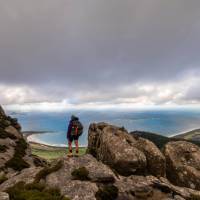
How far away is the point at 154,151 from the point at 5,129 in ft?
175

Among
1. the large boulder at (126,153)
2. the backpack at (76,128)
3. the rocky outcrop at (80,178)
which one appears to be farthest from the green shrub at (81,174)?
the large boulder at (126,153)

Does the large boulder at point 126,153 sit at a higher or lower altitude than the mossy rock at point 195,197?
higher

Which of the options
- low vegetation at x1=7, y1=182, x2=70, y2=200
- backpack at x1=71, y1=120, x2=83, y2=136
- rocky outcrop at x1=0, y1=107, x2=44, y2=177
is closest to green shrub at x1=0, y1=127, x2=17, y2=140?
rocky outcrop at x1=0, y1=107, x2=44, y2=177

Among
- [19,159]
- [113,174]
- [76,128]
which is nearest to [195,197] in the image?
[113,174]

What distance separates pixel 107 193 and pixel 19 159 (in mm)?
36969

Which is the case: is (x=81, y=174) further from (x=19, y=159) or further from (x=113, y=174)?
(x=19, y=159)

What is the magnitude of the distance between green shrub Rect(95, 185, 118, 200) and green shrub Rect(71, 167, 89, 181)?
2.12 meters

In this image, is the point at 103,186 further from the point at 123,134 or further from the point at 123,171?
the point at 123,134

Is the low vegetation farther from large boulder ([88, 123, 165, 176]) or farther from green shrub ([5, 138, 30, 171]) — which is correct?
green shrub ([5, 138, 30, 171])

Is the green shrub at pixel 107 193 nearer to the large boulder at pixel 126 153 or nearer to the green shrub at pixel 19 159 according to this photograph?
the large boulder at pixel 126 153

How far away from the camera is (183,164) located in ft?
108

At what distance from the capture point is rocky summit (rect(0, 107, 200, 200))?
21.5 metres

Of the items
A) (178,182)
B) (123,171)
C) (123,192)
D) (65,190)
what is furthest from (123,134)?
(65,190)

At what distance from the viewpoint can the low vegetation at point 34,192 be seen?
19.1 m
